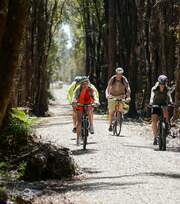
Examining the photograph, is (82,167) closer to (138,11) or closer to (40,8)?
(138,11)

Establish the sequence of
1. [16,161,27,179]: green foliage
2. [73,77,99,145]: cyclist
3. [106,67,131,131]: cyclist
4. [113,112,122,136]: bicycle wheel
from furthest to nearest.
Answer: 1. [113,112,122,136]: bicycle wheel
2. [106,67,131,131]: cyclist
3. [73,77,99,145]: cyclist
4. [16,161,27,179]: green foliage

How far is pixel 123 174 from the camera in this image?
37.5ft

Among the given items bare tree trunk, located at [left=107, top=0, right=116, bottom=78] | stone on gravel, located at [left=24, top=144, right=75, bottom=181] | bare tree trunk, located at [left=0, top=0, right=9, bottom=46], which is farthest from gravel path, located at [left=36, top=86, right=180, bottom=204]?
bare tree trunk, located at [left=107, top=0, right=116, bottom=78]

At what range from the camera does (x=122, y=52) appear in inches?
1415

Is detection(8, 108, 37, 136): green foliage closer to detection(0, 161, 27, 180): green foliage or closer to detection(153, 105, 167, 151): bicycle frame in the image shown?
detection(0, 161, 27, 180): green foliage

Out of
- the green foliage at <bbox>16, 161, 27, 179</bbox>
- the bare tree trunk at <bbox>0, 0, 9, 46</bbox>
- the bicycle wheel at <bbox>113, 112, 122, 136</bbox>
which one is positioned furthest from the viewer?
the bicycle wheel at <bbox>113, 112, 122, 136</bbox>

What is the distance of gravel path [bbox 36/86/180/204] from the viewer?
9164 millimetres

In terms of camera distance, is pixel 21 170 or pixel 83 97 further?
pixel 83 97

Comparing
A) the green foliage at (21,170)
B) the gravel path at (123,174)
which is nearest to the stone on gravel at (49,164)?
the green foliage at (21,170)

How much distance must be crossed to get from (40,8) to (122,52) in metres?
5.54

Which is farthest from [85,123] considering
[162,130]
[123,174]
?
[123,174]

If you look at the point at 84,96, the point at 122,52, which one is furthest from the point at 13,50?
the point at 122,52

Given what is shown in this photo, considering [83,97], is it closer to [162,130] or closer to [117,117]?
[162,130]

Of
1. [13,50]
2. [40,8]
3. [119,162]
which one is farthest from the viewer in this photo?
[40,8]
